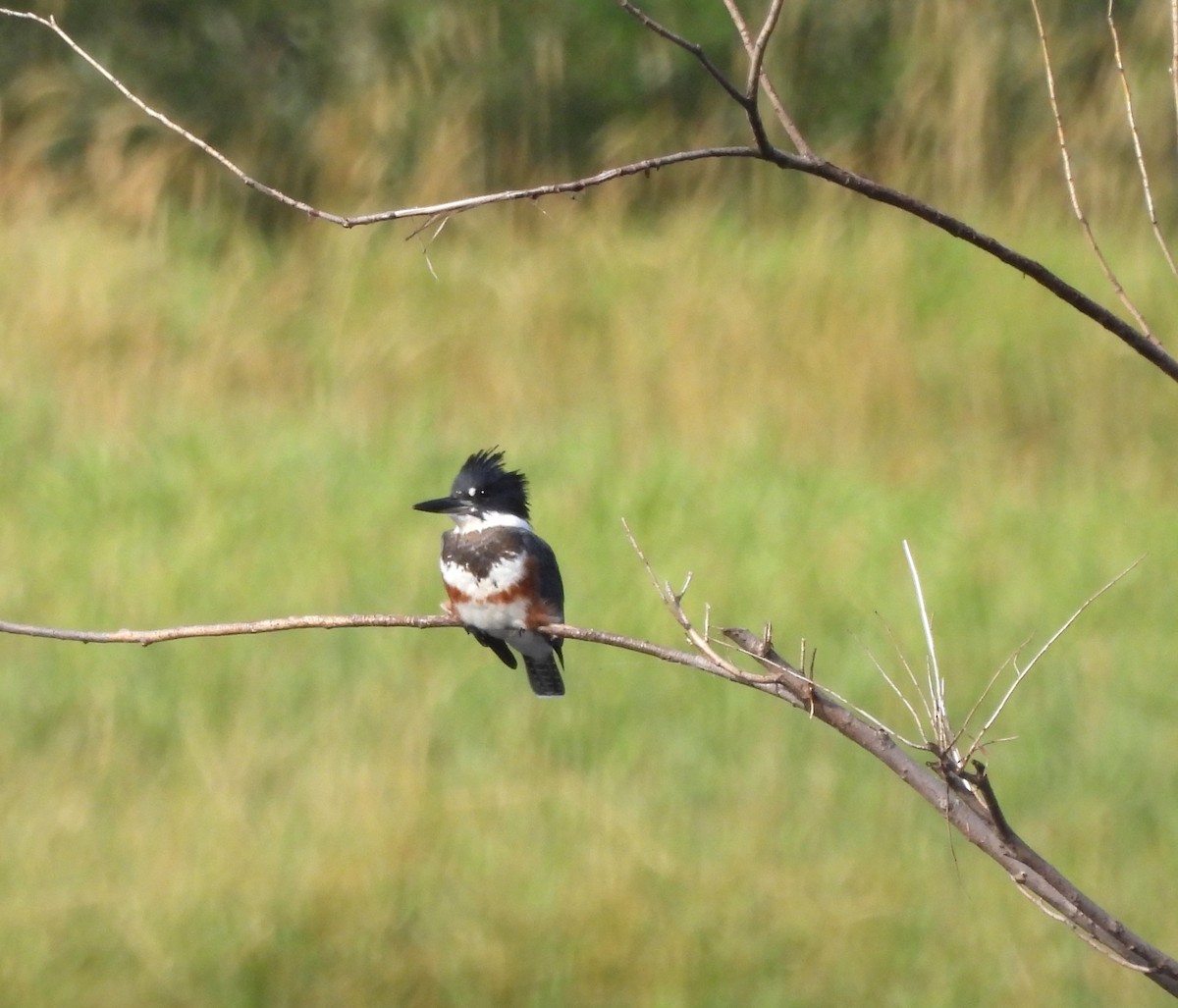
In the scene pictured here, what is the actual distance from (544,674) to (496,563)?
19.2 inches

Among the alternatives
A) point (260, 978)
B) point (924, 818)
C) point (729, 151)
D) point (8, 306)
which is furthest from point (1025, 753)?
point (8, 306)

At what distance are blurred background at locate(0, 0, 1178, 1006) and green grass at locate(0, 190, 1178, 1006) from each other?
19 mm

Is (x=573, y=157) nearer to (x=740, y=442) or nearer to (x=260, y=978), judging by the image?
(x=740, y=442)

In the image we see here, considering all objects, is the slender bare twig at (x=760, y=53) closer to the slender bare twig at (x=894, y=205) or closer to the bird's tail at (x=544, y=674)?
the slender bare twig at (x=894, y=205)

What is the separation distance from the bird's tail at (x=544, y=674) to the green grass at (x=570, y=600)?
1.34m

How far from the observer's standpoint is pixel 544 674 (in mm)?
3707

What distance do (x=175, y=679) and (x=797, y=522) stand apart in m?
2.73

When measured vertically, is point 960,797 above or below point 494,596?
below

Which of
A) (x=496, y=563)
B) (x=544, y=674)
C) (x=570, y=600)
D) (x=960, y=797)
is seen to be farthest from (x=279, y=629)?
(x=570, y=600)

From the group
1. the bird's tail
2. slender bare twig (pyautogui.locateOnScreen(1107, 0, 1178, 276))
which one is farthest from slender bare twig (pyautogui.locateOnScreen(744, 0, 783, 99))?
the bird's tail

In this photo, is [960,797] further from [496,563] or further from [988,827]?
[496,563]

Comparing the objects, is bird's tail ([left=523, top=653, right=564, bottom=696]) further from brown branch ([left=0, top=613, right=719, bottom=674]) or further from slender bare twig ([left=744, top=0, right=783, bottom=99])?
slender bare twig ([left=744, top=0, right=783, bottom=99])

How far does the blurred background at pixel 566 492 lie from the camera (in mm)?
4914

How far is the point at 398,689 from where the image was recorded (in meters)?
6.14
